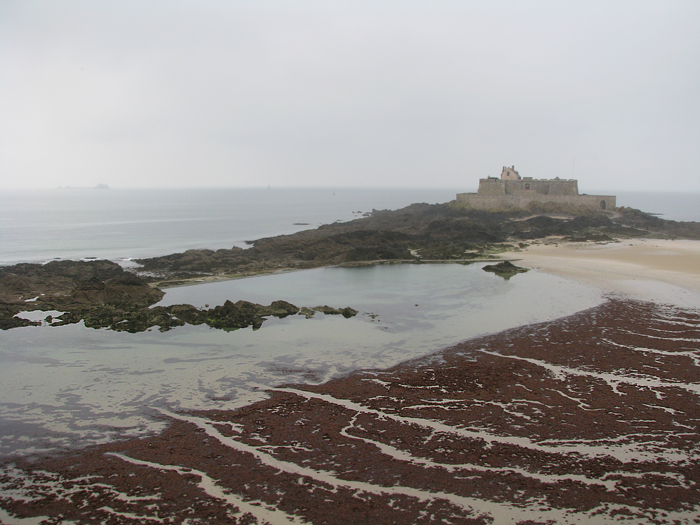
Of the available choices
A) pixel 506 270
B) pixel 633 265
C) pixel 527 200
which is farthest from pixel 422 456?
pixel 527 200

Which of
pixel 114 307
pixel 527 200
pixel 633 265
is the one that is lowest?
pixel 114 307

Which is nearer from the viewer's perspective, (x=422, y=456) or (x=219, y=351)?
(x=422, y=456)

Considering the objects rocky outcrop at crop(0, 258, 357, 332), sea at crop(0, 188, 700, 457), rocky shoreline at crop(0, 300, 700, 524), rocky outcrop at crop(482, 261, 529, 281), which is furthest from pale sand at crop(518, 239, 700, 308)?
rocky outcrop at crop(0, 258, 357, 332)

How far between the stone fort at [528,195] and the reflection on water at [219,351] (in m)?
33.0

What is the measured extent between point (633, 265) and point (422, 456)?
2435 centimetres

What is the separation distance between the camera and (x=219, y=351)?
13625 mm

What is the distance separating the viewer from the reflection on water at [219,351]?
9664 mm

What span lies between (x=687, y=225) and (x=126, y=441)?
50.8 m

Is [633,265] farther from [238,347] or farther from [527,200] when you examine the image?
[527,200]

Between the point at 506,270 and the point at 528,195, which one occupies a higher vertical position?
the point at 528,195

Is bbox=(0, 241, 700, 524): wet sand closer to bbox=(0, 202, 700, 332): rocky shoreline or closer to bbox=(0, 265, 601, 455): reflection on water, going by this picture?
bbox=(0, 265, 601, 455): reflection on water

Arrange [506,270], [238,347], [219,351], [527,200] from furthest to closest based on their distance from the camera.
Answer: [527,200] → [506,270] → [238,347] → [219,351]

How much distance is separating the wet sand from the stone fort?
144 feet

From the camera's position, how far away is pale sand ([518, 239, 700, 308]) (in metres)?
20.3
